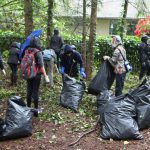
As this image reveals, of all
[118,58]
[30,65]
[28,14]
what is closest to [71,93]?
[118,58]

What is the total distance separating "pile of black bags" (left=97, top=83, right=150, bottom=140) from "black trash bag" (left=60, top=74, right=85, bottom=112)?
4.08 feet

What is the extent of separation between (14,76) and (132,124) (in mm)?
5016

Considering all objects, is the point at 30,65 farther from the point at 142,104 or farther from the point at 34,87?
the point at 142,104

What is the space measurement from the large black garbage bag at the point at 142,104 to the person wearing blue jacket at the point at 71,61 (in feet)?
5.12

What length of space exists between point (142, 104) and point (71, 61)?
7.11 ft

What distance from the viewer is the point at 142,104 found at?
7188 millimetres

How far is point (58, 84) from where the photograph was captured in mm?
10914

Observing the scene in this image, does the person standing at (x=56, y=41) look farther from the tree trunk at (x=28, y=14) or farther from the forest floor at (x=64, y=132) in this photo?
the forest floor at (x=64, y=132)

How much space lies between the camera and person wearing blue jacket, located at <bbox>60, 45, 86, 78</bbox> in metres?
8.45

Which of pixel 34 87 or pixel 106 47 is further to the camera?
pixel 106 47

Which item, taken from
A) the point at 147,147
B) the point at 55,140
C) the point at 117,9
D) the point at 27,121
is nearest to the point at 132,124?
the point at 147,147

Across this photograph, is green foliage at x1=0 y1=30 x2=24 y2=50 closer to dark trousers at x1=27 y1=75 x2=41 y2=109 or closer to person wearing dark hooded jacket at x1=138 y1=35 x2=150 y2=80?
person wearing dark hooded jacket at x1=138 y1=35 x2=150 y2=80

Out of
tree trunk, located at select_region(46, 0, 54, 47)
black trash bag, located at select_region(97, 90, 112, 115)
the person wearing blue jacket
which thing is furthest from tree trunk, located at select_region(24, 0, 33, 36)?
black trash bag, located at select_region(97, 90, 112, 115)

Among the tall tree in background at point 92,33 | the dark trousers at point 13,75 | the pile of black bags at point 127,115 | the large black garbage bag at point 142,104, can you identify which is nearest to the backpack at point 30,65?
the pile of black bags at point 127,115
